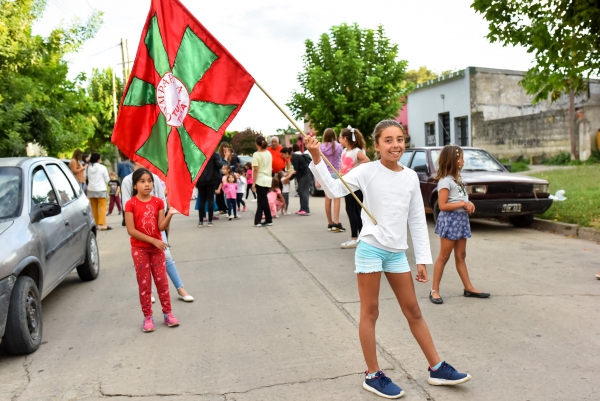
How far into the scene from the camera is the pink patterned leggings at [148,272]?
543 cm

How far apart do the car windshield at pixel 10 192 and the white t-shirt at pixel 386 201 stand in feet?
11.1

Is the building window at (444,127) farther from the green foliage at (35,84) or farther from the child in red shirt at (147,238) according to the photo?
the child in red shirt at (147,238)

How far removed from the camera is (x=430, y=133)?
36875 millimetres

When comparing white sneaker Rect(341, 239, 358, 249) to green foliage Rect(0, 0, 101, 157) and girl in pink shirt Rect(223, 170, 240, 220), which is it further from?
green foliage Rect(0, 0, 101, 157)

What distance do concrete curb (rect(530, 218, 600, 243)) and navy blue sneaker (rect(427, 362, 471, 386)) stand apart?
659cm

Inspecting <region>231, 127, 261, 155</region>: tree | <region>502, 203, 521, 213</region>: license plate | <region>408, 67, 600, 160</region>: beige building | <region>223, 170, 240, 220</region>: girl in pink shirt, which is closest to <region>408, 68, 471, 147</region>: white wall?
<region>408, 67, 600, 160</region>: beige building

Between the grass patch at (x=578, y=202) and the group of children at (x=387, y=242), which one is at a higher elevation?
the group of children at (x=387, y=242)

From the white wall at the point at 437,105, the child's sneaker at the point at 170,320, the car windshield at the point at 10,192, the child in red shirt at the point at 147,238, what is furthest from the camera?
the white wall at the point at 437,105

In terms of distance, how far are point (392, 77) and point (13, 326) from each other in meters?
27.6

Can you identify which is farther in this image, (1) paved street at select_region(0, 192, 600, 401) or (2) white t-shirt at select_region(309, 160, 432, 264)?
(1) paved street at select_region(0, 192, 600, 401)

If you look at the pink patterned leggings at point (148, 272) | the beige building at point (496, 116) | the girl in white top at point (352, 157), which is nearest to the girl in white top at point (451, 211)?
the pink patterned leggings at point (148, 272)

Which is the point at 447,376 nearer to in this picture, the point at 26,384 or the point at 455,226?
the point at 455,226

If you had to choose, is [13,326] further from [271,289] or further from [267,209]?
[267,209]

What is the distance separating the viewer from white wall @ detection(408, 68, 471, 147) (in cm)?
3228
